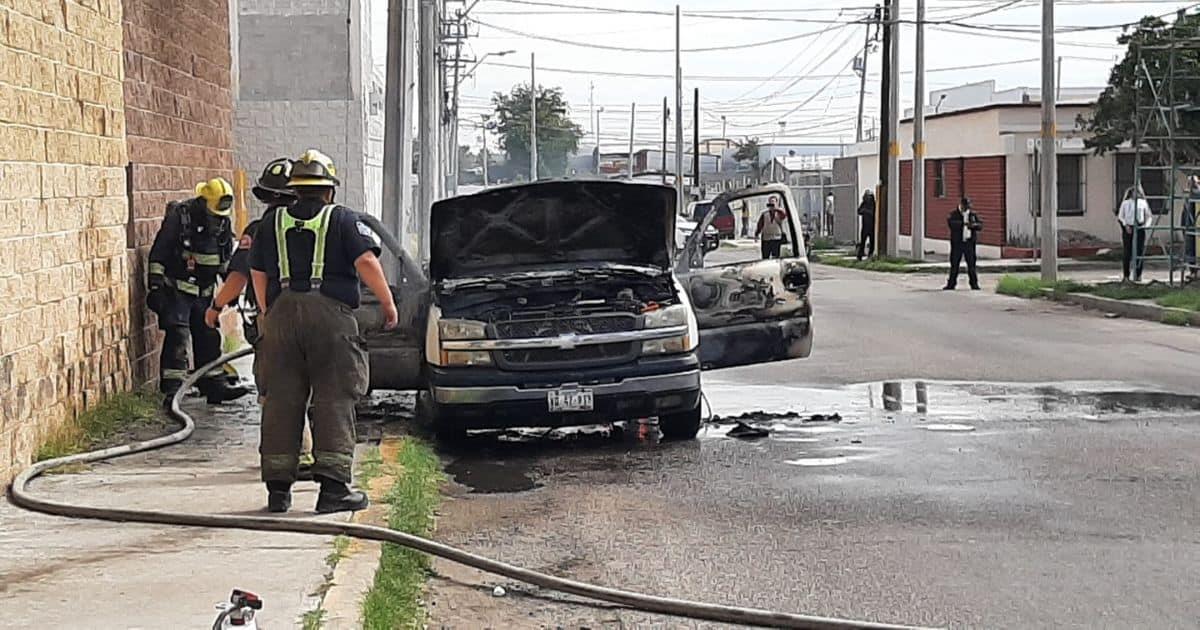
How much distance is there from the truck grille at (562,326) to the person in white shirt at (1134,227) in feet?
58.2

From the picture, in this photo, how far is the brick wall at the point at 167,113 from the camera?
A: 43.5ft

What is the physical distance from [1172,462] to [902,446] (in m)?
1.78

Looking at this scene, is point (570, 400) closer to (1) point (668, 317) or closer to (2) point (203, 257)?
(1) point (668, 317)

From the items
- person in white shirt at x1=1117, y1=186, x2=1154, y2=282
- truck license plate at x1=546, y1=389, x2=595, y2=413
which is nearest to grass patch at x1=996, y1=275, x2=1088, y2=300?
person in white shirt at x1=1117, y1=186, x2=1154, y2=282

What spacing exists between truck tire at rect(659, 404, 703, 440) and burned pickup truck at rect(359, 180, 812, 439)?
0.04ft

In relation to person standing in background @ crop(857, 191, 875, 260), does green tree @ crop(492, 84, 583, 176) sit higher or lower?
higher

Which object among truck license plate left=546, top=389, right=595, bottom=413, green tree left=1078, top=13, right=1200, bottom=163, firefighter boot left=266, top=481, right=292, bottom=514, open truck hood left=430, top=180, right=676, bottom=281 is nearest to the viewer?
firefighter boot left=266, top=481, right=292, bottom=514

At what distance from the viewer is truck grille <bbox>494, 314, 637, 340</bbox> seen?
11.2 metres

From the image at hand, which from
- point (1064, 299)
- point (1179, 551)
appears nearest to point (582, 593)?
point (1179, 551)

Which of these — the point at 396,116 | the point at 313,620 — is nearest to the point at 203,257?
the point at 313,620

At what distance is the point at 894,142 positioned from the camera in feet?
134

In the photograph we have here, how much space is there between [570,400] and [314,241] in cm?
307

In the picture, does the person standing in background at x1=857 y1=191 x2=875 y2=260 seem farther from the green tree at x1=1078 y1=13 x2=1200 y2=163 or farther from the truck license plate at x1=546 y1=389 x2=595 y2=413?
the truck license plate at x1=546 y1=389 x2=595 y2=413

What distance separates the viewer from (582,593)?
23.4 ft
